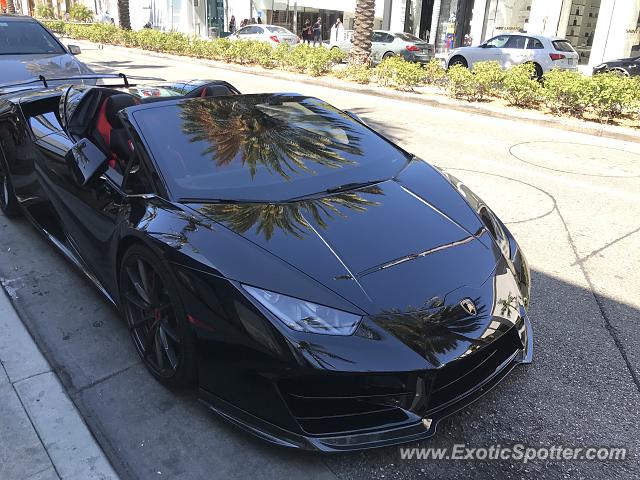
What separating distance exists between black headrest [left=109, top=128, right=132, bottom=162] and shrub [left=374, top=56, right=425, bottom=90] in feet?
37.7

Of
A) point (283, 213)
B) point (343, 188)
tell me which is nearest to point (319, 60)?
point (343, 188)

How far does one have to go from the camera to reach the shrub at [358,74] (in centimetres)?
1483

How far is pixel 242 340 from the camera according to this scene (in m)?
2.17

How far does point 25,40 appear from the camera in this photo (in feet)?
26.4

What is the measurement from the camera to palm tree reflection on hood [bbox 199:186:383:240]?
2.54m

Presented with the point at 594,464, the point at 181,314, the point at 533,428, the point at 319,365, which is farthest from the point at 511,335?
the point at 181,314

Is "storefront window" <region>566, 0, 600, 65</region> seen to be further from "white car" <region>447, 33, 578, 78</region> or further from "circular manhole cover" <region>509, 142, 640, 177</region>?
"circular manhole cover" <region>509, 142, 640, 177</region>

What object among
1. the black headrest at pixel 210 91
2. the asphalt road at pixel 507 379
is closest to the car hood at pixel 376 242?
the asphalt road at pixel 507 379

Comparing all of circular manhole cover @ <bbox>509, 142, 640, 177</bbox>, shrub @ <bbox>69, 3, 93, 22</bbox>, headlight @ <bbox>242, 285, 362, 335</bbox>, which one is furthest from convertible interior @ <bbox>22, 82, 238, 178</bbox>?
shrub @ <bbox>69, 3, 93, 22</bbox>

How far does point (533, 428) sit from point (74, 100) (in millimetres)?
3636

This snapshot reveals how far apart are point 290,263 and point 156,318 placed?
2.65 ft

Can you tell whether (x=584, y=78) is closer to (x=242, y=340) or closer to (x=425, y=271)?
(x=425, y=271)

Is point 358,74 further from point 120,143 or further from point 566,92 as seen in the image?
point 120,143

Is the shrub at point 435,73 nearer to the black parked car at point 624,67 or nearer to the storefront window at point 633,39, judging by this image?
the black parked car at point 624,67
